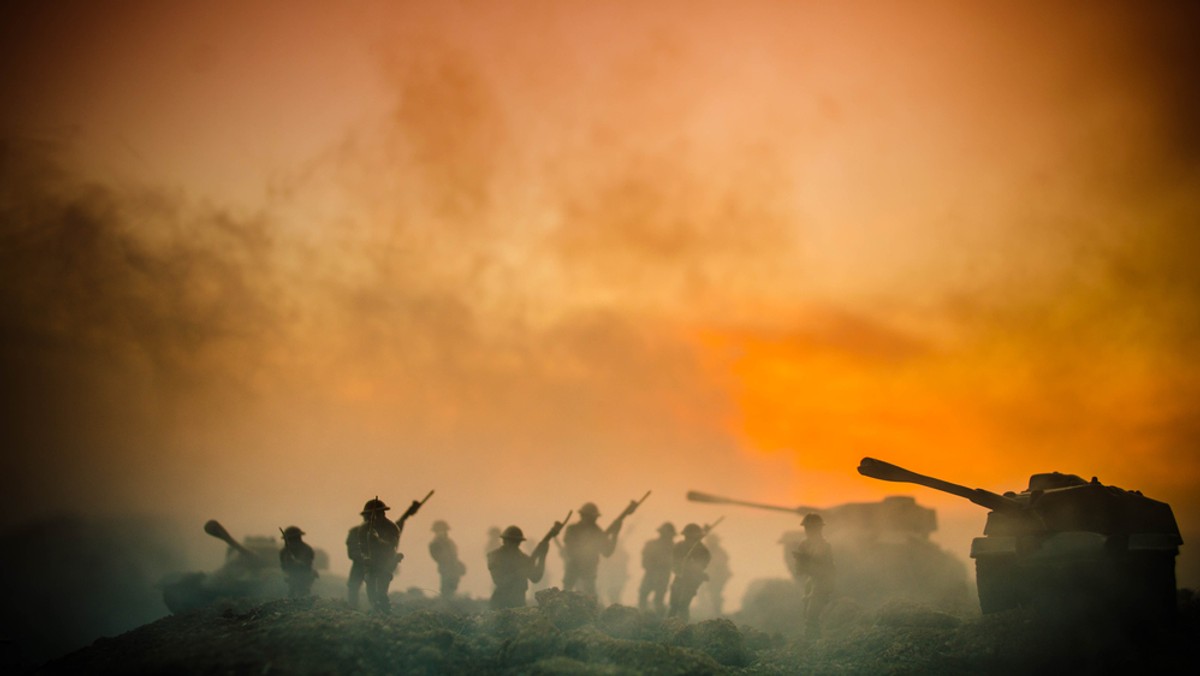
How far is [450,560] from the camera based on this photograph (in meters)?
25.2

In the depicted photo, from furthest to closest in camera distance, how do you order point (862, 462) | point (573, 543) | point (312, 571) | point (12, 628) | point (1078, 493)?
point (12, 628)
point (573, 543)
point (312, 571)
point (862, 462)
point (1078, 493)

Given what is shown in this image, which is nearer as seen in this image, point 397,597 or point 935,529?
point 397,597

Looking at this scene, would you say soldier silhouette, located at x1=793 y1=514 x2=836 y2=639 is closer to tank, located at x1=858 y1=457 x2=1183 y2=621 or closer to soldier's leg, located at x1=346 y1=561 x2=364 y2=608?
tank, located at x1=858 y1=457 x2=1183 y2=621

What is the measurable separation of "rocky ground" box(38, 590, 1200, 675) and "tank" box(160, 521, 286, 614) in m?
7.90

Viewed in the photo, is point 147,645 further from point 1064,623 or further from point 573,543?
point 1064,623

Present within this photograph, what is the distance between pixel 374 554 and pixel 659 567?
40.0 ft

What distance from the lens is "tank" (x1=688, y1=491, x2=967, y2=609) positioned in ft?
79.4

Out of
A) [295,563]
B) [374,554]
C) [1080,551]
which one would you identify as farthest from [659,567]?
[1080,551]

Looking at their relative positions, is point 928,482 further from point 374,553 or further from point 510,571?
point 374,553

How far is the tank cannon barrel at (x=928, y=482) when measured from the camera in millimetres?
13820

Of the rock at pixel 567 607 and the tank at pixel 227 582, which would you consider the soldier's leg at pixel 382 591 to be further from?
the tank at pixel 227 582

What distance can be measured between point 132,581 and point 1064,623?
36.7 metres

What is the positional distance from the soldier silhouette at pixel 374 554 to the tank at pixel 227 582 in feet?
21.9

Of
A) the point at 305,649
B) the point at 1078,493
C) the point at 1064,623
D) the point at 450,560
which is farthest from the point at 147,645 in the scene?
the point at 1078,493
